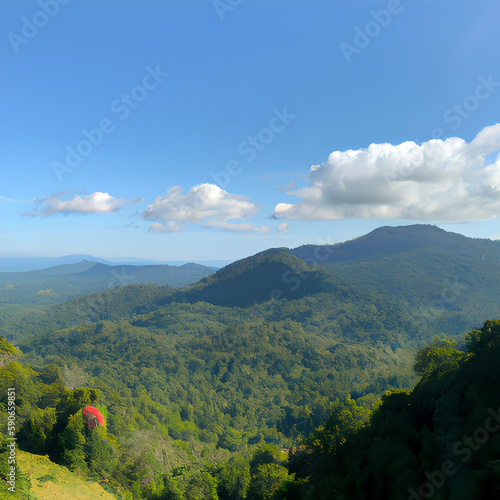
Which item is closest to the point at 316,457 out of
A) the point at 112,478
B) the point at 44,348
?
the point at 112,478

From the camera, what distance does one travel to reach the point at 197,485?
127 ft

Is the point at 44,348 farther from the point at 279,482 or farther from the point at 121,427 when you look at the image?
the point at 279,482

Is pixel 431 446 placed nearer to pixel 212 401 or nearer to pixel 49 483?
pixel 49 483

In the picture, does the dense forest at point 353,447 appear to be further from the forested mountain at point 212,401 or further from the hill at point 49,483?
the hill at point 49,483

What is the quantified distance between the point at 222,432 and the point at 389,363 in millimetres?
96121

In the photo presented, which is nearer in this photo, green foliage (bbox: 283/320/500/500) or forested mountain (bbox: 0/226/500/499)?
green foliage (bbox: 283/320/500/500)

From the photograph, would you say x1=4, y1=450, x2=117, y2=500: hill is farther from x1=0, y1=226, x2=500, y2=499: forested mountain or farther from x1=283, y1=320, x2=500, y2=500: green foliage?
x1=283, y1=320, x2=500, y2=500: green foliage

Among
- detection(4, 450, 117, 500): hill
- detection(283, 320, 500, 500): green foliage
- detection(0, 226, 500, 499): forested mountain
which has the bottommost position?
detection(0, 226, 500, 499): forested mountain

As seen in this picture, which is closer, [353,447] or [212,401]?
[353,447]

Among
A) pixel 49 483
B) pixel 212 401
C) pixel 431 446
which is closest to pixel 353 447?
pixel 431 446

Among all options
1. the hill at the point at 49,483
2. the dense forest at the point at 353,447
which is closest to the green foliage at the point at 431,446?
the dense forest at the point at 353,447

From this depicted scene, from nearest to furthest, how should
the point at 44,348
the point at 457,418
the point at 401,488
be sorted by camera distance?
the point at 401,488 < the point at 457,418 < the point at 44,348

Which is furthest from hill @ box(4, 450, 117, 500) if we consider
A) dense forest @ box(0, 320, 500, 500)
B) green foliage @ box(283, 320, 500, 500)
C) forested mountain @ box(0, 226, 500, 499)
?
green foliage @ box(283, 320, 500, 500)

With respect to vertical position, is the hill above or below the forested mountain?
above
